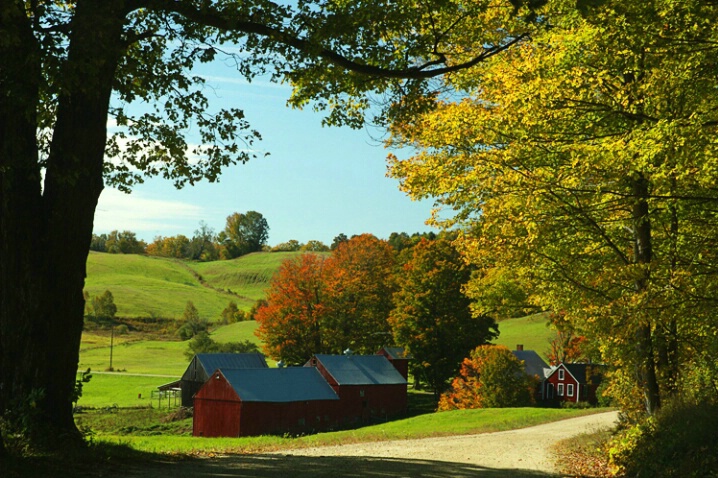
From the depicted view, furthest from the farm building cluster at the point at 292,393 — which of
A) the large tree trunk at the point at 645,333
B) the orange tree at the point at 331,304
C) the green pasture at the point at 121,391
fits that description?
the large tree trunk at the point at 645,333

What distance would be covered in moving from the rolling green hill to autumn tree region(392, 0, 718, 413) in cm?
10768

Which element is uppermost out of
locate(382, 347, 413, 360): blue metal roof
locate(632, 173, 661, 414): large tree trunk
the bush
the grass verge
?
locate(632, 173, 661, 414): large tree trunk

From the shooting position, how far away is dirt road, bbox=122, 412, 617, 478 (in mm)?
9344

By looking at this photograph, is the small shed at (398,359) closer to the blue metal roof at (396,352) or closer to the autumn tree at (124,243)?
the blue metal roof at (396,352)

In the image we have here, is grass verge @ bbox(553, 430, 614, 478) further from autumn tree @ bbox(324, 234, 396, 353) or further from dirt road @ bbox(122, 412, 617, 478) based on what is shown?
autumn tree @ bbox(324, 234, 396, 353)

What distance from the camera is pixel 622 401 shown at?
16.7 metres

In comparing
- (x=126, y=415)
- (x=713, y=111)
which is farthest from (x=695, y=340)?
(x=126, y=415)

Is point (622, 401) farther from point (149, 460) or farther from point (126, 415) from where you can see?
point (126, 415)

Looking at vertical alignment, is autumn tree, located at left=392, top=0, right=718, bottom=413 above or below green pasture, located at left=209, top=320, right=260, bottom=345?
above

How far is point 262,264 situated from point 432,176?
154m

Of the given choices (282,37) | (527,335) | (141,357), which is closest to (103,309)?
(141,357)

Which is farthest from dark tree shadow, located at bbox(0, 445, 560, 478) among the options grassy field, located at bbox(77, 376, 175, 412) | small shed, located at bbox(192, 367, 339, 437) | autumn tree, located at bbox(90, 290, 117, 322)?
autumn tree, located at bbox(90, 290, 117, 322)

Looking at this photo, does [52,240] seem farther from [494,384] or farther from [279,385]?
[494,384]

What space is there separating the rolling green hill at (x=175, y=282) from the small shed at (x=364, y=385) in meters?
74.7
